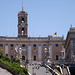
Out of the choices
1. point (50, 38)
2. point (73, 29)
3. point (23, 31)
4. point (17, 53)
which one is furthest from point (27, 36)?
point (17, 53)

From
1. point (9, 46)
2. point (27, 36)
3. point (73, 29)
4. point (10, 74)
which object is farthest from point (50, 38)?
point (10, 74)

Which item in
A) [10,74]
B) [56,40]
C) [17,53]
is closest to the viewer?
[10,74]

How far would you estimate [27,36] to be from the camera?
281 ft

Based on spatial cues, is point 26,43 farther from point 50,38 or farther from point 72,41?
point 72,41

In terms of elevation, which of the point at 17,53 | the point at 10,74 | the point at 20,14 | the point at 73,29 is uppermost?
the point at 20,14

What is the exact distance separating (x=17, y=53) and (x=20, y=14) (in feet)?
121

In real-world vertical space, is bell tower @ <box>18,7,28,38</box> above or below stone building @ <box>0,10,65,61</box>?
above

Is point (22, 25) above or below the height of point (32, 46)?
above

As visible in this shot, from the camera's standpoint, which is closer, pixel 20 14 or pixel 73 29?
pixel 73 29

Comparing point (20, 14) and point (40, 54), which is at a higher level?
point (20, 14)

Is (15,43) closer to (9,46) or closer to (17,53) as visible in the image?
(9,46)

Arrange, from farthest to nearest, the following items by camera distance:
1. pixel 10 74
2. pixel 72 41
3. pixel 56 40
A: pixel 56 40 < pixel 72 41 < pixel 10 74

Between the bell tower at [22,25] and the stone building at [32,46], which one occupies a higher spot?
the bell tower at [22,25]

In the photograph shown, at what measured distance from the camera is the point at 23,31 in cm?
8600
